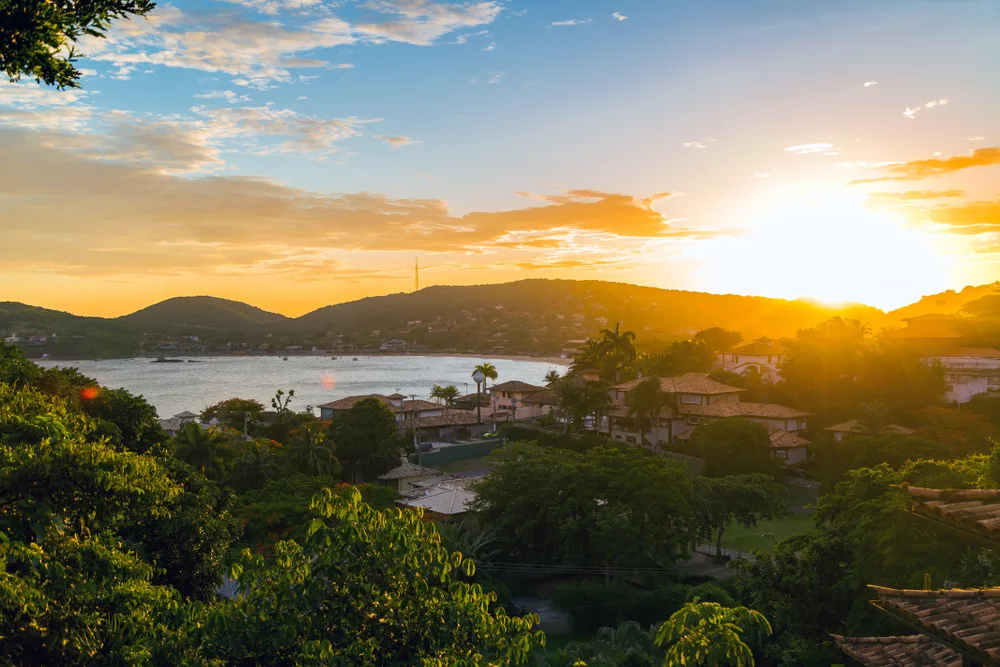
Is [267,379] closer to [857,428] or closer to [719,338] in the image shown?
[719,338]

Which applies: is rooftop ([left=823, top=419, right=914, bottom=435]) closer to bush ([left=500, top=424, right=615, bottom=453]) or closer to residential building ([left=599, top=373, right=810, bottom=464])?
residential building ([left=599, top=373, right=810, bottom=464])

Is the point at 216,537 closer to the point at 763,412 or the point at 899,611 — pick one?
the point at 899,611

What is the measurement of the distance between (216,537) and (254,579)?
1063 centimetres

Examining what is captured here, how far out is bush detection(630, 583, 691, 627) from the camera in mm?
21484

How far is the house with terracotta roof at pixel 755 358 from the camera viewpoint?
6525 centimetres

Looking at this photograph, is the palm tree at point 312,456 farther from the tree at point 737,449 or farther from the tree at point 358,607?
the tree at point 358,607

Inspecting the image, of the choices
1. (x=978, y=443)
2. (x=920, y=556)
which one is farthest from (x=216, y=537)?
(x=978, y=443)

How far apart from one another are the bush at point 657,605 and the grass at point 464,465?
27998 mm

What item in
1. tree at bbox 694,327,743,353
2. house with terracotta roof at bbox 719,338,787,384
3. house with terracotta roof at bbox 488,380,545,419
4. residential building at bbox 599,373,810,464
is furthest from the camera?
tree at bbox 694,327,743,353

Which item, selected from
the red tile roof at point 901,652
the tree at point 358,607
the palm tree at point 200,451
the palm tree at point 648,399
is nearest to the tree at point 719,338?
the palm tree at point 648,399

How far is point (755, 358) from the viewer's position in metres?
69.9

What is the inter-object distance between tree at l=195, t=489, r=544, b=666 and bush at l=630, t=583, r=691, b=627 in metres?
17.8

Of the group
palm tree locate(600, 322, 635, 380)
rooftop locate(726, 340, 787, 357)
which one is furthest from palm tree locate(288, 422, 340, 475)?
rooftop locate(726, 340, 787, 357)

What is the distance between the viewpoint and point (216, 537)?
1494 centimetres
